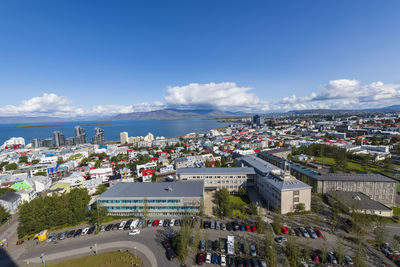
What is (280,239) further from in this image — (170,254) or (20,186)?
(20,186)

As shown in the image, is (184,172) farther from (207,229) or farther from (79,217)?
(79,217)

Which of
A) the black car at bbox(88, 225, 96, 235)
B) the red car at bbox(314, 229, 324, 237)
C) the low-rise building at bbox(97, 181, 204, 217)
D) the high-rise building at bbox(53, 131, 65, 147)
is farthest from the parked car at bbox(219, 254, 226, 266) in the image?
the high-rise building at bbox(53, 131, 65, 147)

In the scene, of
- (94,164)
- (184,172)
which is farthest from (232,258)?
(94,164)

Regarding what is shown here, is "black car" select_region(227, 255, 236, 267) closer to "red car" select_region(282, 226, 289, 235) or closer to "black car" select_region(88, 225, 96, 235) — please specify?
"red car" select_region(282, 226, 289, 235)

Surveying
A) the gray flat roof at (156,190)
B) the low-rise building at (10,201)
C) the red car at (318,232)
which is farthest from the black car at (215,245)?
the low-rise building at (10,201)

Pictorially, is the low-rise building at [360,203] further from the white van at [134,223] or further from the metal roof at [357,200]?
the white van at [134,223]

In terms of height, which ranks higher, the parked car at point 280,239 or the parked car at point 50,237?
the parked car at point 280,239

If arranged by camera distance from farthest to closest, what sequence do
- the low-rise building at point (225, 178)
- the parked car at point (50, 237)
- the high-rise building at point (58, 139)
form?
the high-rise building at point (58, 139) → the low-rise building at point (225, 178) → the parked car at point (50, 237)

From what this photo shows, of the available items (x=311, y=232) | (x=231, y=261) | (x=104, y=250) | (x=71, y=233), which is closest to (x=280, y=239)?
(x=311, y=232)
